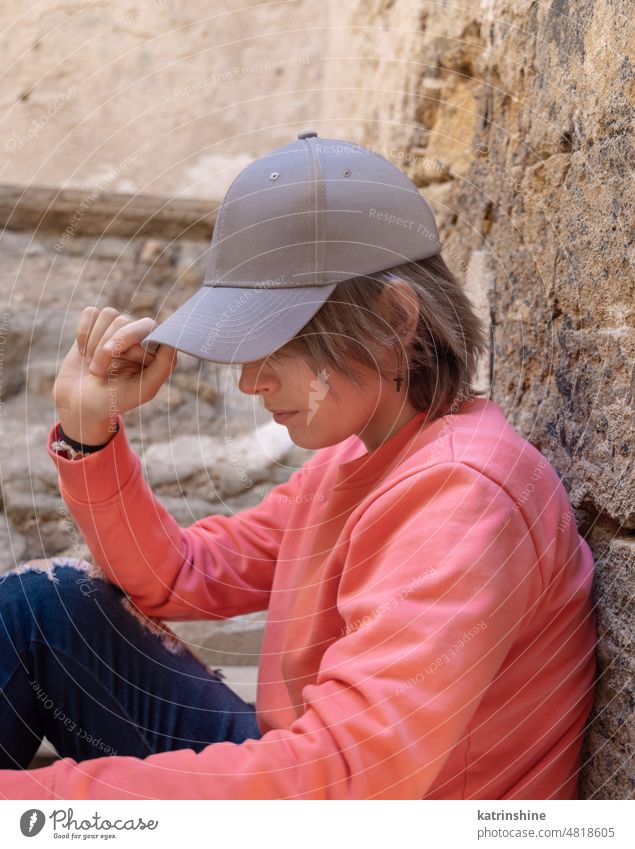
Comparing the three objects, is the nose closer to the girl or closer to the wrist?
the girl

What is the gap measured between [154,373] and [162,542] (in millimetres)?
188

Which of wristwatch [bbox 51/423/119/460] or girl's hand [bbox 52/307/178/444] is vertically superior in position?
girl's hand [bbox 52/307/178/444]

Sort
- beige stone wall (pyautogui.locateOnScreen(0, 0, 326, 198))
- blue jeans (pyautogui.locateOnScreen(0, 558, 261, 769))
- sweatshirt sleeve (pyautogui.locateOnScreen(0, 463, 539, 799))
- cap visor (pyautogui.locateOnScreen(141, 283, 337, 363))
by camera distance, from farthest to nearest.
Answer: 1. beige stone wall (pyautogui.locateOnScreen(0, 0, 326, 198))
2. blue jeans (pyautogui.locateOnScreen(0, 558, 261, 769))
3. cap visor (pyautogui.locateOnScreen(141, 283, 337, 363))
4. sweatshirt sleeve (pyautogui.locateOnScreen(0, 463, 539, 799))

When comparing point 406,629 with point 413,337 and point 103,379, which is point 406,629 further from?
point 103,379

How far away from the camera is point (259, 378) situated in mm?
737

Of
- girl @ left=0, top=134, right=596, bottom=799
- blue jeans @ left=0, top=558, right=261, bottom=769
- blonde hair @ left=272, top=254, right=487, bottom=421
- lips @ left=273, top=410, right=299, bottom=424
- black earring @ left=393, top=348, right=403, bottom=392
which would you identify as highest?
blonde hair @ left=272, top=254, right=487, bottom=421

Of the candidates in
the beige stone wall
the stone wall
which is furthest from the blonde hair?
the beige stone wall

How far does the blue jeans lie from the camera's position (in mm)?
836

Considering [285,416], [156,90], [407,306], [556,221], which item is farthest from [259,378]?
[156,90]

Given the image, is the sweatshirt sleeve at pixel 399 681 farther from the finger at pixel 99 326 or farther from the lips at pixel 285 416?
the finger at pixel 99 326

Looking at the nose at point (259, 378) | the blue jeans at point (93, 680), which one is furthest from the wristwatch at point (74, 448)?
the nose at point (259, 378)

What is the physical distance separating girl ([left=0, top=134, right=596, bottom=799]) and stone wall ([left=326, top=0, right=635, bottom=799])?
49mm

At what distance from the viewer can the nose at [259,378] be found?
0.73 m
